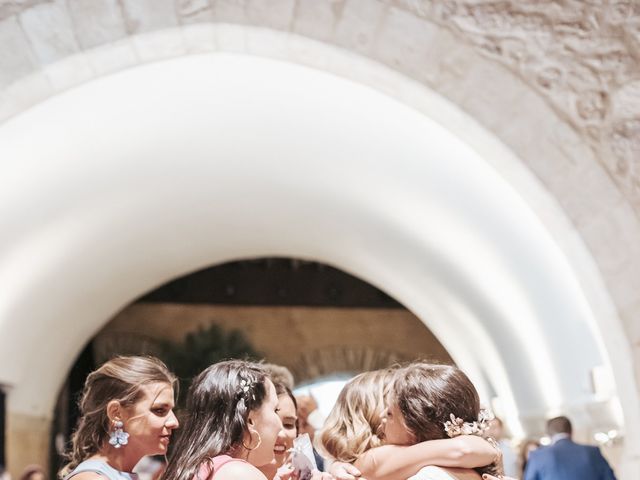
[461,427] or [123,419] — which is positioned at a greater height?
[123,419]

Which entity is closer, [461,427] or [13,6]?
[461,427]

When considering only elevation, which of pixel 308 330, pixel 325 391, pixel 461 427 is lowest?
pixel 461 427

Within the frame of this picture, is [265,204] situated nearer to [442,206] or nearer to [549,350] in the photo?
[442,206]

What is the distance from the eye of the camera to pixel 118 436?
3123 mm

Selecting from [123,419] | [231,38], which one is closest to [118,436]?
[123,419]

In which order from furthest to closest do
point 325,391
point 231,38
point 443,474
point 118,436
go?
point 325,391 < point 231,38 < point 118,436 < point 443,474

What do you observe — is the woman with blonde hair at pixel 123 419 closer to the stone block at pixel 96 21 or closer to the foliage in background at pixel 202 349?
the stone block at pixel 96 21

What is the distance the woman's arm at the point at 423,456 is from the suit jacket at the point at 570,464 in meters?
4.00

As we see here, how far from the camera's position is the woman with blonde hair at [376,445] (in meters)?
2.77

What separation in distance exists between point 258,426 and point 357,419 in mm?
282

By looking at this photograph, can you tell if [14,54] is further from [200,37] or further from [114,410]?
[114,410]

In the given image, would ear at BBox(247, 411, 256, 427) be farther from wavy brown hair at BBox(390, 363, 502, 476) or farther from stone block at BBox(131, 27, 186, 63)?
stone block at BBox(131, 27, 186, 63)

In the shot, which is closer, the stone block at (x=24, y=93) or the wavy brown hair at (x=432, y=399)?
the wavy brown hair at (x=432, y=399)

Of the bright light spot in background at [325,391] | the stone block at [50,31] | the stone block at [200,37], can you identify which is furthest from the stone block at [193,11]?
Answer: the bright light spot in background at [325,391]
